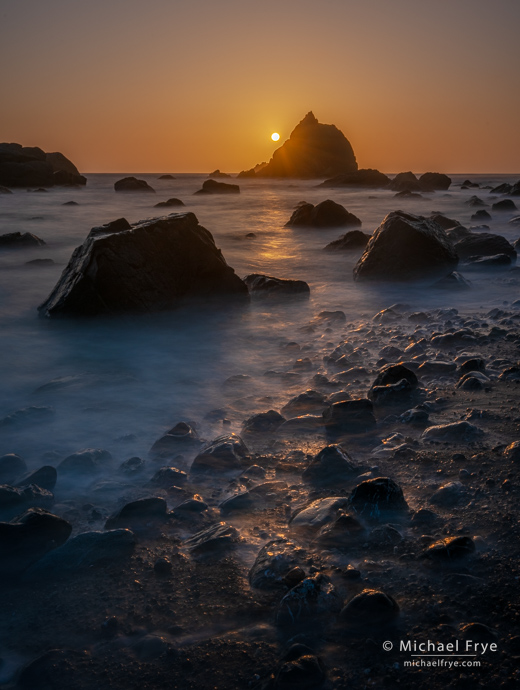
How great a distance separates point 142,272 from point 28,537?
410 cm

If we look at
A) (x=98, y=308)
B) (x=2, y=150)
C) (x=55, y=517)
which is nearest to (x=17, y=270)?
(x=98, y=308)

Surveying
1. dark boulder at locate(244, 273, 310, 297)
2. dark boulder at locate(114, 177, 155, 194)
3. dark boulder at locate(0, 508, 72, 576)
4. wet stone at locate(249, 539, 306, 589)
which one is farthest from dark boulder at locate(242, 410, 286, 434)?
dark boulder at locate(114, 177, 155, 194)

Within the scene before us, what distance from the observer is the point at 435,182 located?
116 ft

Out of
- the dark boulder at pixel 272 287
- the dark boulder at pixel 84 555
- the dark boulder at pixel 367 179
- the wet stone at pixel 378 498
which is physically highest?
the dark boulder at pixel 367 179

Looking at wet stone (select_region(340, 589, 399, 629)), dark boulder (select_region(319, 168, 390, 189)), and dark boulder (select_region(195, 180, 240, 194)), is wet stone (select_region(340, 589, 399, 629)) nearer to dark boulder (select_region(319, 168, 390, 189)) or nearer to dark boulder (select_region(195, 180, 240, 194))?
dark boulder (select_region(195, 180, 240, 194))

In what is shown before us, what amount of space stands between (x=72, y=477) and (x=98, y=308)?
3.27 meters

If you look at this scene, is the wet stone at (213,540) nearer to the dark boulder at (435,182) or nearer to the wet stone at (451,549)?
the wet stone at (451,549)

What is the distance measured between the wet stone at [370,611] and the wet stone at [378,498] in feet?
1.53

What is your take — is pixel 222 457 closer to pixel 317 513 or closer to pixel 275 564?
pixel 317 513

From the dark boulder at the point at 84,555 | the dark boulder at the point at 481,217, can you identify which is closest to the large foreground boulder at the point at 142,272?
the dark boulder at the point at 84,555

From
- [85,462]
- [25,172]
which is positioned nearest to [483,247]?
[85,462]

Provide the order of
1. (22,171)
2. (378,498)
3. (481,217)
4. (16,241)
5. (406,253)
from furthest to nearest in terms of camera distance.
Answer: (22,171) < (481,217) < (16,241) < (406,253) < (378,498)

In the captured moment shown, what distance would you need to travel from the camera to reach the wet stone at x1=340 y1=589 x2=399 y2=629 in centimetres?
164

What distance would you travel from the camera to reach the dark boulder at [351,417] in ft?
9.68
